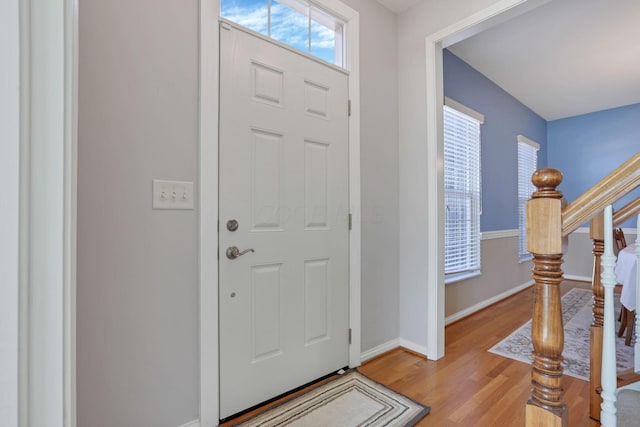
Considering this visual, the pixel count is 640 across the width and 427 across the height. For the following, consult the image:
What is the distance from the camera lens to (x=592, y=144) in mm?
5000

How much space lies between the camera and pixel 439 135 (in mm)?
2328

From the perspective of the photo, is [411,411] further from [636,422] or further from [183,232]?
[183,232]

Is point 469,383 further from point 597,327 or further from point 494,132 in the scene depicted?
point 494,132

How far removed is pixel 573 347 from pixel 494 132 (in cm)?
248

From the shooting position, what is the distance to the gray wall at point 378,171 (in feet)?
7.52

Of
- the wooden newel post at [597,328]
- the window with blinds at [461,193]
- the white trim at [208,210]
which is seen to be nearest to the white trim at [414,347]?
the window with blinds at [461,193]

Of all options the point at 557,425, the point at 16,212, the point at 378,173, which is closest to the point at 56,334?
the point at 16,212

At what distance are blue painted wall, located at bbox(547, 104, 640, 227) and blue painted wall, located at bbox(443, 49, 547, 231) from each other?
125 centimetres

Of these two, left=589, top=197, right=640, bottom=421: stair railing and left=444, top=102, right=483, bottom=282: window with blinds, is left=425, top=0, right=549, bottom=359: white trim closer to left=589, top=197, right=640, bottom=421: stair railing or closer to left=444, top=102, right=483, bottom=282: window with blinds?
left=444, top=102, right=483, bottom=282: window with blinds

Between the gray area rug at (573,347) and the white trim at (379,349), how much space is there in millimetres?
759

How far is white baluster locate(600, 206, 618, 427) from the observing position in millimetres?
783

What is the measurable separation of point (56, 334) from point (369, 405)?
1658 mm

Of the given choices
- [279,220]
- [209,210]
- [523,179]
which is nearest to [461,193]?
[523,179]

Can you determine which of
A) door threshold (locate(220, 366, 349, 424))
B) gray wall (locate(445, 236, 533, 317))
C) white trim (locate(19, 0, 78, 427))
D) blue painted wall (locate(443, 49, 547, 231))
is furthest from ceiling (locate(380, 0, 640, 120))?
door threshold (locate(220, 366, 349, 424))
